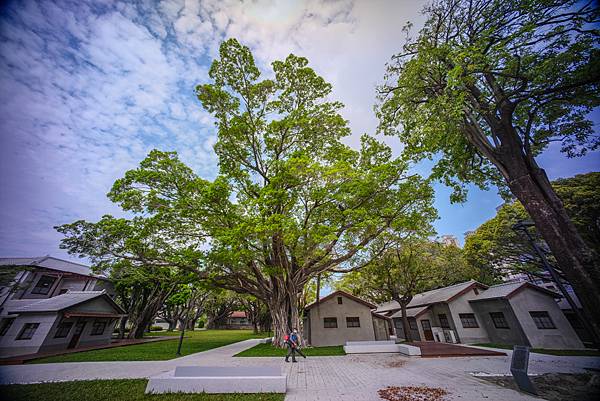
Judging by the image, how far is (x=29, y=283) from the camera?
63.4 ft

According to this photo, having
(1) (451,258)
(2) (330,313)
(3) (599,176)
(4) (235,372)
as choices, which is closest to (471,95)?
(4) (235,372)

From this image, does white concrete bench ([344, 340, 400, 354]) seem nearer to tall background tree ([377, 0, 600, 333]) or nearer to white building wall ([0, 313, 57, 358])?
tall background tree ([377, 0, 600, 333])

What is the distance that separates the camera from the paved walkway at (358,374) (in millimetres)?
5953

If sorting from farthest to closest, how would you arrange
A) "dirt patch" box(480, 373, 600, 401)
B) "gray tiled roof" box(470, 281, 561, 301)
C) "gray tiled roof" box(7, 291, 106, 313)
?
"gray tiled roof" box(470, 281, 561, 301) < "gray tiled roof" box(7, 291, 106, 313) < "dirt patch" box(480, 373, 600, 401)

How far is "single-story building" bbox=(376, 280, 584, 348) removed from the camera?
15164 mm

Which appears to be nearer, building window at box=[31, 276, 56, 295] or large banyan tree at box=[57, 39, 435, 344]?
large banyan tree at box=[57, 39, 435, 344]

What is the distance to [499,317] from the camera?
16.9m

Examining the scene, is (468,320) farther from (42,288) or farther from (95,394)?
(42,288)

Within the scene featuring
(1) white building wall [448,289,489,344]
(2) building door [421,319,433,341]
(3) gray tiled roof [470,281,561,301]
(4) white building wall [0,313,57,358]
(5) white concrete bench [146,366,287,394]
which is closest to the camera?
(5) white concrete bench [146,366,287,394]

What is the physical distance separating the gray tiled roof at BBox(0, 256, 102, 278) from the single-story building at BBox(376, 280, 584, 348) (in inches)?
1245

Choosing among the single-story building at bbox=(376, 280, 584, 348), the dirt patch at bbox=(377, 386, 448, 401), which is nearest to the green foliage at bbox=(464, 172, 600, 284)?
the single-story building at bbox=(376, 280, 584, 348)

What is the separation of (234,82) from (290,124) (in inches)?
170

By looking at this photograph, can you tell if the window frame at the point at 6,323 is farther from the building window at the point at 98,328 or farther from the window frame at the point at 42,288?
the window frame at the point at 42,288

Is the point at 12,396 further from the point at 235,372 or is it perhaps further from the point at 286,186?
the point at 286,186
